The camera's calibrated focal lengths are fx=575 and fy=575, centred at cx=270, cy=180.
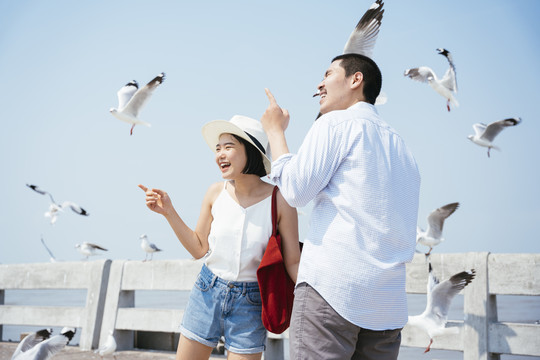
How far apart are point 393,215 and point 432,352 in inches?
250

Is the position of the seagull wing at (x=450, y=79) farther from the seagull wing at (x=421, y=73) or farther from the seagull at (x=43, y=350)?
the seagull at (x=43, y=350)

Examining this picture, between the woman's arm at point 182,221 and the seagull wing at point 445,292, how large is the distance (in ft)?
8.72

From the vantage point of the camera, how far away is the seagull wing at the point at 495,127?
947 centimetres

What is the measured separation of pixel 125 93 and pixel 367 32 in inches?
232

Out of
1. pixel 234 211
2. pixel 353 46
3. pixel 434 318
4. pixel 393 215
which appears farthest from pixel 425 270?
pixel 393 215

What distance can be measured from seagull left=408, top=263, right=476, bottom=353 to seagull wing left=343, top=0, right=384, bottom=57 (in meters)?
1.94

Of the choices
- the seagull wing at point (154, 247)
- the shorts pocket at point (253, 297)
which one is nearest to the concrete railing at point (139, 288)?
the shorts pocket at point (253, 297)

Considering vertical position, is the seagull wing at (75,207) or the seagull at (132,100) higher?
the seagull at (132,100)

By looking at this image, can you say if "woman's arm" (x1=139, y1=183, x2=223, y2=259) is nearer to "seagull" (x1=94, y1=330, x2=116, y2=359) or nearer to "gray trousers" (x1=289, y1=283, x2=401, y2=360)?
"gray trousers" (x1=289, y1=283, x2=401, y2=360)

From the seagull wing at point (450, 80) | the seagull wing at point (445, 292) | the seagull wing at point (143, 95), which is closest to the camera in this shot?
the seagull wing at point (445, 292)

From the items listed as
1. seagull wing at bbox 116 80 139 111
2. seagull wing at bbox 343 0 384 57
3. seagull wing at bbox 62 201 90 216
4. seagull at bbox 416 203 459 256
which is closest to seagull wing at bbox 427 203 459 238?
seagull at bbox 416 203 459 256

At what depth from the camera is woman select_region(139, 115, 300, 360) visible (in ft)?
7.98

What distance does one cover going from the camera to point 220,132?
269cm

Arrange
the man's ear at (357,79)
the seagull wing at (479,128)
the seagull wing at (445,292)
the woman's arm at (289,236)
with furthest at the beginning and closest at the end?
the seagull wing at (479,128), the seagull wing at (445,292), the woman's arm at (289,236), the man's ear at (357,79)
